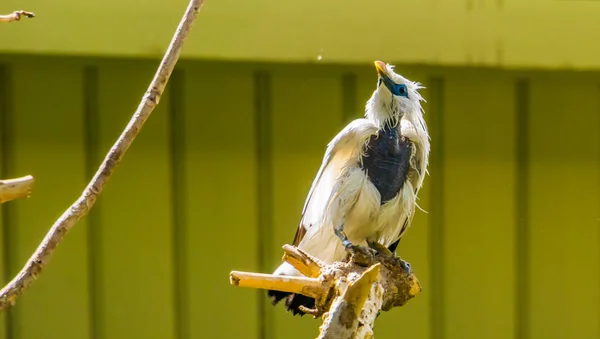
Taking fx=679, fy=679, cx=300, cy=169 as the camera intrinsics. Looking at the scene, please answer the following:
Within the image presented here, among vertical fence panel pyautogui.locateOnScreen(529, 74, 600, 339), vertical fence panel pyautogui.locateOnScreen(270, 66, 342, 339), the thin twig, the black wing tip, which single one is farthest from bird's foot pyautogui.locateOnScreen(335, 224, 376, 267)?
vertical fence panel pyautogui.locateOnScreen(529, 74, 600, 339)

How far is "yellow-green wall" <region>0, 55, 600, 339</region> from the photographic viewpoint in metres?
1.22

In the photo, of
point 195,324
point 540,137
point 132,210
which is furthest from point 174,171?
point 540,137

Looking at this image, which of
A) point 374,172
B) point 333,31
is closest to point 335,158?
point 374,172

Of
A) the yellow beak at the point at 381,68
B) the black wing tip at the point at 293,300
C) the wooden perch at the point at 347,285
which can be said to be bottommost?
the black wing tip at the point at 293,300

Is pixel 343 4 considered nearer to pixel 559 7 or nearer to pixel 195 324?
pixel 559 7

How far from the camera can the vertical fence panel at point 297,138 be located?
127 centimetres

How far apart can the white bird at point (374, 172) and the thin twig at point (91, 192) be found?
30cm

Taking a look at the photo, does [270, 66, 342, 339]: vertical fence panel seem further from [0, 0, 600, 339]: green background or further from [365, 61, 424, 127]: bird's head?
[365, 61, 424, 127]: bird's head

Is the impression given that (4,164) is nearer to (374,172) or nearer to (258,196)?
(258,196)

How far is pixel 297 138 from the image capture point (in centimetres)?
128

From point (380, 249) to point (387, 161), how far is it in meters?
0.12

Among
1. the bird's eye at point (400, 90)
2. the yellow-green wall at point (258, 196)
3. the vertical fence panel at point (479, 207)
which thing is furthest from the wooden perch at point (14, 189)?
the vertical fence panel at point (479, 207)

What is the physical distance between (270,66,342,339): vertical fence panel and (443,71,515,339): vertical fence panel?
0.24m

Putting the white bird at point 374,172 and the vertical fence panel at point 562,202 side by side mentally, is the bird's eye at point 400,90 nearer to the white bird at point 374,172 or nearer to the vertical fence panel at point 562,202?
the white bird at point 374,172
